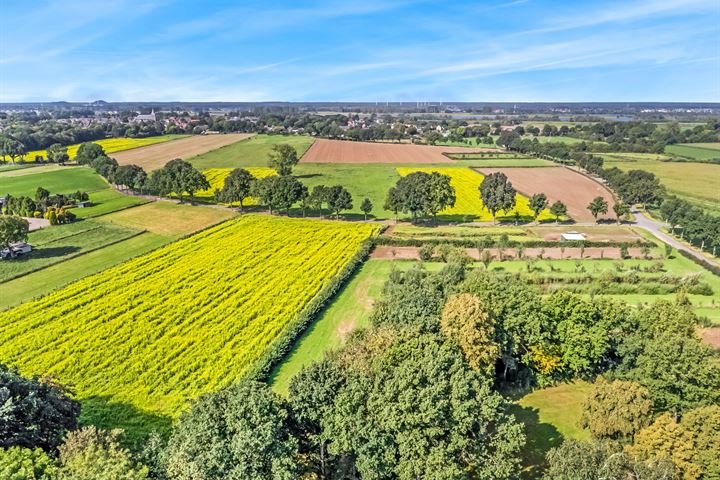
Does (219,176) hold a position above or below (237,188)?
below

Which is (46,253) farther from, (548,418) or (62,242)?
(548,418)

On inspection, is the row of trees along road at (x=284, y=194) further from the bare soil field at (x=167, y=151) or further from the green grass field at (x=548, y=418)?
the green grass field at (x=548, y=418)

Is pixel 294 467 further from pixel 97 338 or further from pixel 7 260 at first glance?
pixel 7 260

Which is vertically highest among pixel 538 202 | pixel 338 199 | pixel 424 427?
pixel 338 199

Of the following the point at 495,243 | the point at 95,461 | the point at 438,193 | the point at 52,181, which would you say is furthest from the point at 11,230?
the point at 495,243

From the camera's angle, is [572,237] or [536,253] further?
[572,237]
